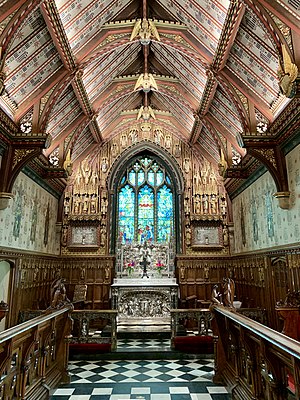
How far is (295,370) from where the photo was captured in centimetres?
269

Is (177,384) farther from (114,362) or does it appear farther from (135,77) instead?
(135,77)

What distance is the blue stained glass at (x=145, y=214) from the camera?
1355cm

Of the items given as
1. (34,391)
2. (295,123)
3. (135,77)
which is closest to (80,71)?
(135,77)

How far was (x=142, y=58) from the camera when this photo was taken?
11133mm

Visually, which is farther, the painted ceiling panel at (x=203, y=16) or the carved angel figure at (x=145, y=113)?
the carved angel figure at (x=145, y=113)

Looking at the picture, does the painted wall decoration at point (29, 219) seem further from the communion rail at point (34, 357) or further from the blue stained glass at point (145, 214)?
the blue stained glass at point (145, 214)

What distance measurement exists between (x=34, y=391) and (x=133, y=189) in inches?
399

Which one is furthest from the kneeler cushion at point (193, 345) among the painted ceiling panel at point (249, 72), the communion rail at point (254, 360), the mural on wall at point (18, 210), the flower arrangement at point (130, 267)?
the painted ceiling panel at point (249, 72)

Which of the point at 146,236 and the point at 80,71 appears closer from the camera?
the point at 80,71

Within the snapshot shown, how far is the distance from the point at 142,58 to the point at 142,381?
32.1 feet

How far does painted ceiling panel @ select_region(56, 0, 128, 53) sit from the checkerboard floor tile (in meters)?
7.71

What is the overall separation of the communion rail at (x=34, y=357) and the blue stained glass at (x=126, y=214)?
7.10m

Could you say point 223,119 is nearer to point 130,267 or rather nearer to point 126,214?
point 126,214

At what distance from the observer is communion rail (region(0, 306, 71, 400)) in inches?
144
